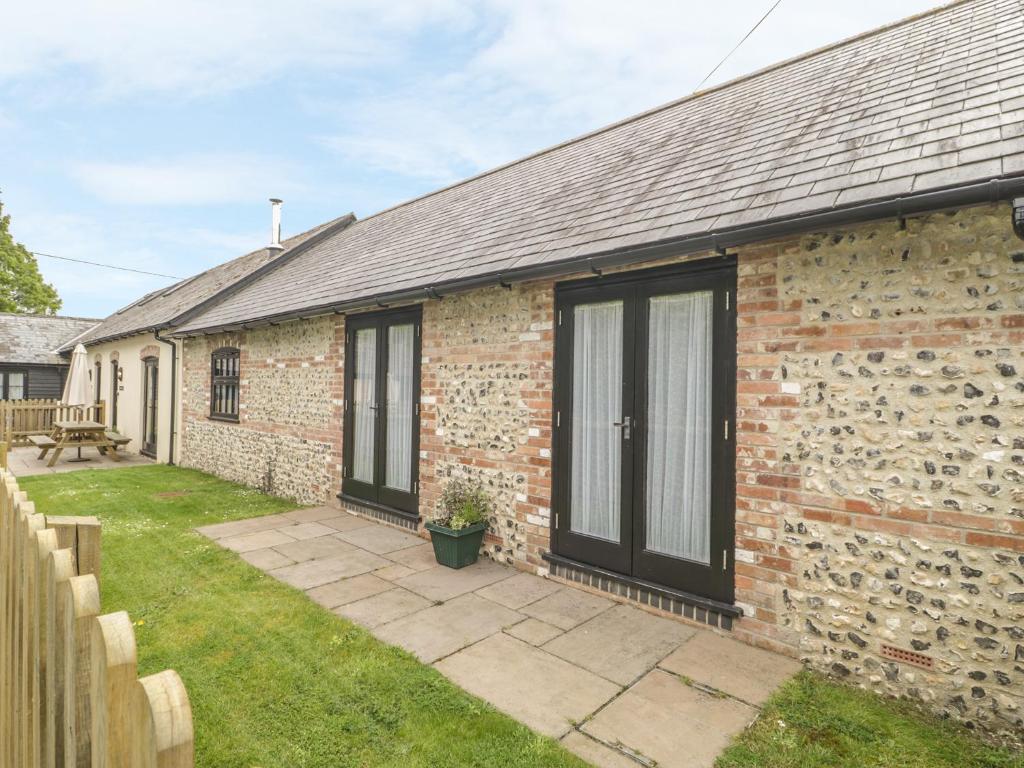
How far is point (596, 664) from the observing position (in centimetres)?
356

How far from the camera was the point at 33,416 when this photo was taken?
656 inches

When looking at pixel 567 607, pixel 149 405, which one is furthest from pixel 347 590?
pixel 149 405

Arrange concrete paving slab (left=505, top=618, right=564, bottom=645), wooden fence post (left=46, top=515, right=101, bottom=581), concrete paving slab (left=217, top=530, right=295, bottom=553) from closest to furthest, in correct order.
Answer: wooden fence post (left=46, top=515, right=101, bottom=581)
concrete paving slab (left=505, top=618, right=564, bottom=645)
concrete paving slab (left=217, top=530, right=295, bottom=553)

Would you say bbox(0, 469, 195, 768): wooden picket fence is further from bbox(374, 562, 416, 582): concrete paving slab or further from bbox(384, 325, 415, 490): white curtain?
bbox(384, 325, 415, 490): white curtain

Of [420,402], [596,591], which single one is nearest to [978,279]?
[596,591]

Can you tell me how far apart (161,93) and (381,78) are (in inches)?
296

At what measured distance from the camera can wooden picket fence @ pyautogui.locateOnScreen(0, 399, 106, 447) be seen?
15872 mm

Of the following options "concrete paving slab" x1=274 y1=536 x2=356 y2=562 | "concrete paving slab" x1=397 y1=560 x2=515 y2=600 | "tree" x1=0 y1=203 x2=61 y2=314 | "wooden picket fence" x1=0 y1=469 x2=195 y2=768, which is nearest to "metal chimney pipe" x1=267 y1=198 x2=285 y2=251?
"concrete paving slab" x1=274 y1=536 x2=356 y2=562

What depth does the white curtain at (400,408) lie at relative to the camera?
6887mm

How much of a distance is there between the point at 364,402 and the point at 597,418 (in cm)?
396

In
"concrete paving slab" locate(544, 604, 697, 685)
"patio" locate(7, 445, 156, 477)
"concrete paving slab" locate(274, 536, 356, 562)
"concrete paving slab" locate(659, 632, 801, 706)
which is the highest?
"concrete paving slab" locate(659, 632, 801, 706)

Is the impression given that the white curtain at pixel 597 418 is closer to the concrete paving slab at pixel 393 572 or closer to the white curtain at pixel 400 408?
the concrete paving slab at pixel 393 572

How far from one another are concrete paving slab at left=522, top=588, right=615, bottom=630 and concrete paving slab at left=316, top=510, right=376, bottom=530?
3.30m

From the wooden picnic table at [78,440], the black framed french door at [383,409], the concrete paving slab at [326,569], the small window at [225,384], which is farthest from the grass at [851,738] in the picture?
the wooden picnic table at [78,440]
